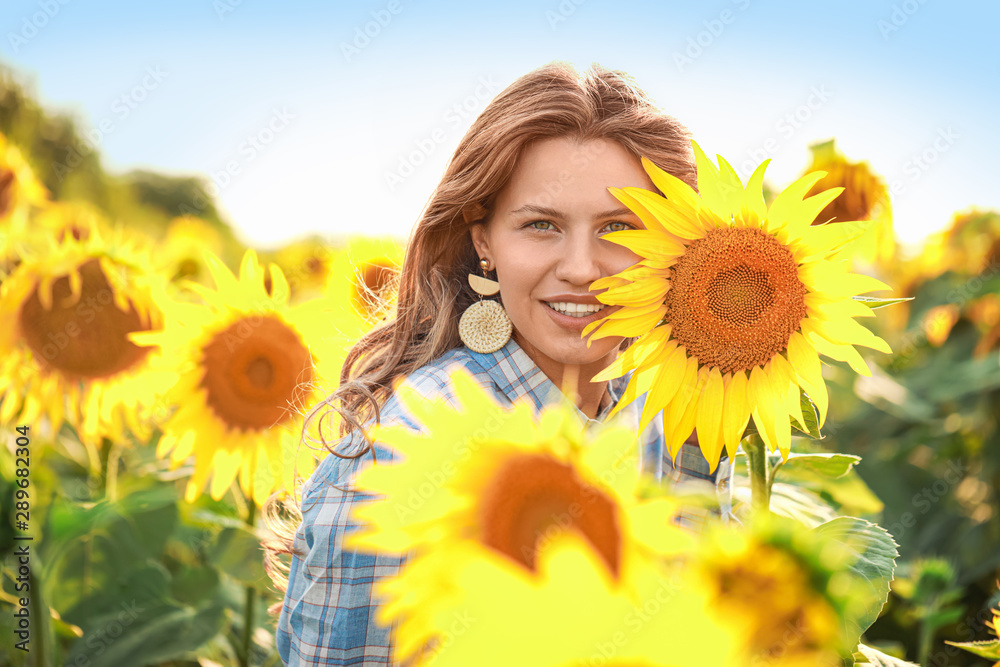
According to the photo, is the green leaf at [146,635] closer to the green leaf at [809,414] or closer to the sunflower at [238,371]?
the sunflower at [238,371]

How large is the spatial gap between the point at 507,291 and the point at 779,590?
3.89 ft

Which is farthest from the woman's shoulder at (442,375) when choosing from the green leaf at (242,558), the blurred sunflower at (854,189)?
the blurred sunflower at (854,189)

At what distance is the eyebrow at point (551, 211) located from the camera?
1358mm

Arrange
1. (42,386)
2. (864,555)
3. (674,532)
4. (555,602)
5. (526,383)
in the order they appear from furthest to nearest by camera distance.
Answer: (42,386)
(526,383)
(864,555)
(674,532)
(555,602)

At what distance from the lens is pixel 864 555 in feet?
3.28

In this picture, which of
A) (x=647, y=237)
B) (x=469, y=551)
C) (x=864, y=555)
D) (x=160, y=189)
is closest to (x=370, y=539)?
(x=469, y=551)

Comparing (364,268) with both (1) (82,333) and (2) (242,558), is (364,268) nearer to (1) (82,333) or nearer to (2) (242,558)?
(1) (82,333)

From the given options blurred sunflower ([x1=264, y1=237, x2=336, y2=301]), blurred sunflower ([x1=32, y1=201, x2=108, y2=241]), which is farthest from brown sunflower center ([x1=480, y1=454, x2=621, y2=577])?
blurred sunflower ([x1=264, y1=237, x2=336, y2=301])

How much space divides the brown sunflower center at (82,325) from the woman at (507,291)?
96 centimetres

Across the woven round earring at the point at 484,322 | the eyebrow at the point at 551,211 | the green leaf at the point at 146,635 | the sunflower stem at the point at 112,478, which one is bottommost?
the green leaf at the point at 146,635

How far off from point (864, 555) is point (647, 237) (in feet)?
1.76

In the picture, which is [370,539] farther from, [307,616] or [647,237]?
[307,616]

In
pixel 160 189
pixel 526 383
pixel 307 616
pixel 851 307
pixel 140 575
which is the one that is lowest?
pixel 140 575

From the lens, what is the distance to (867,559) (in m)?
0.99
